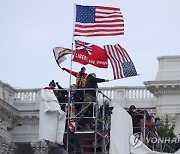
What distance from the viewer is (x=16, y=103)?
62312 mm

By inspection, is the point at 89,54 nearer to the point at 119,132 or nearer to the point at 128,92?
the point at 119,132

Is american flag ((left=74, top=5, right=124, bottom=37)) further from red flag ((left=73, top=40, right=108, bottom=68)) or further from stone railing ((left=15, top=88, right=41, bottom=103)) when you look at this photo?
stone railing ((left=15, top=88, right=41, bottom=103))

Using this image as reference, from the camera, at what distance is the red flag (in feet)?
92.8

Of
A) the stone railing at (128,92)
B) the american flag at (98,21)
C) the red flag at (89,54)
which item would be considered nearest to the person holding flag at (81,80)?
the red flag at (89,54)

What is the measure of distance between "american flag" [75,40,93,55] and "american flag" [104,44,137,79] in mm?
439

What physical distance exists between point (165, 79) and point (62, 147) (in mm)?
33266

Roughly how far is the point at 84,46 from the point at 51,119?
2.60m

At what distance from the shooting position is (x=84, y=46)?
28.4 meters

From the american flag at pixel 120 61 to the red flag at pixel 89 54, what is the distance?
19cm

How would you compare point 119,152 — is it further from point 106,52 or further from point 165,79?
point 165,79

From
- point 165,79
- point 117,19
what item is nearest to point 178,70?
point 165,79

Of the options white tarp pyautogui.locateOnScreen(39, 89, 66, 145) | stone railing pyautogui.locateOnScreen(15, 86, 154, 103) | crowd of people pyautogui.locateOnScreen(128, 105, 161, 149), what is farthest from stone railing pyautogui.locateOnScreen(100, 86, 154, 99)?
white tarp pyautogui.locateOnScreen(39, 89, 66, 145)

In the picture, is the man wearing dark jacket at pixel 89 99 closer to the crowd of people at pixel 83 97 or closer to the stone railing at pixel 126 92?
the crowd of people at pixel 83 97

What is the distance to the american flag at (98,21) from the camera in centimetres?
2873
